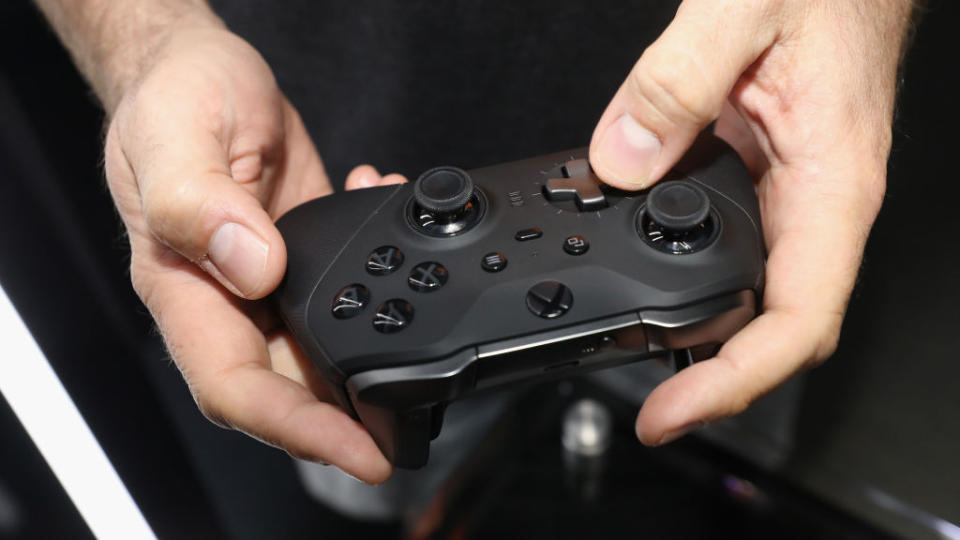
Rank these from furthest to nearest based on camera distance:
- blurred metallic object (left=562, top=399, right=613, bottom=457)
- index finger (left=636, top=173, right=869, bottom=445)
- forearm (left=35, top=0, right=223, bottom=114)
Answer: blurred metallic object (left=562, top=399, right=613, bottom=457)
forearm (left=35, top=0, right=223, bottom=114)
index finger (left=636, top=173, right=869, bottom=445)

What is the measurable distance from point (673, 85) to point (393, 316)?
231 mm

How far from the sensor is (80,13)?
81 cm

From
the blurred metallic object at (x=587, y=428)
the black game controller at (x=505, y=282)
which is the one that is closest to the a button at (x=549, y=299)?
the black game controller at (x=505, y=282)

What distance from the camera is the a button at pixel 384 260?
56cm

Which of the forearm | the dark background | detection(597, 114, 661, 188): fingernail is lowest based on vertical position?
the dark background

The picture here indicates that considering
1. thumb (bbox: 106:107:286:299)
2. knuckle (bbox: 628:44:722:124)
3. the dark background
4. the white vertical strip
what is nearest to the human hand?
knuckle (bbox: 628:44:722:124)

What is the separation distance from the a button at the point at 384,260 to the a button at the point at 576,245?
11 cm

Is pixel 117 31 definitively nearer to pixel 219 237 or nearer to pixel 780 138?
pixel 219 237

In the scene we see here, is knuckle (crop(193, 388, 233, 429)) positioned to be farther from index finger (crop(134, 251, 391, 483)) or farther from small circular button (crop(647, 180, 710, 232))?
small circular button (crop(647, 180, 710, 232))

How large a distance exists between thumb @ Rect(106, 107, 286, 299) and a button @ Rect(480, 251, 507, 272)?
0.14 m

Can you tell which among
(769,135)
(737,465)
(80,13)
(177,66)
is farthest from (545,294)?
(80,13)

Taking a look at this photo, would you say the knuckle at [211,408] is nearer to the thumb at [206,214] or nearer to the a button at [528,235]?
the thumb at [206,214]

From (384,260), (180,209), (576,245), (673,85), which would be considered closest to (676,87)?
(673,85)

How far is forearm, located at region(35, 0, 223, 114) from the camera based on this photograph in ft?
2.40
